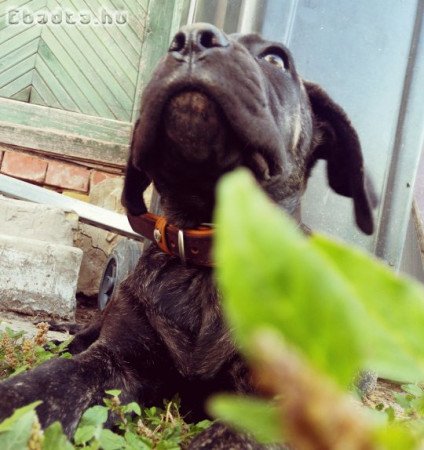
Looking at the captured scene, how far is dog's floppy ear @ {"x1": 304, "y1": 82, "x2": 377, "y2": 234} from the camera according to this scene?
2770 mm

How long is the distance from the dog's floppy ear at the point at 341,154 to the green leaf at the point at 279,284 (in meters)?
2.59

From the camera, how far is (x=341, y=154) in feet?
9.61

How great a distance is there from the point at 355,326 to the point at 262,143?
189cm

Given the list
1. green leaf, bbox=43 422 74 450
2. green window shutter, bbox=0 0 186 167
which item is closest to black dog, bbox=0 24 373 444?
green leaf, bbox=43 422 74 450

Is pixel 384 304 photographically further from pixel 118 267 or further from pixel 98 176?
pixel 98 176

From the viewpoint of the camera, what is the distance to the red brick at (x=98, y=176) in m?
5.61

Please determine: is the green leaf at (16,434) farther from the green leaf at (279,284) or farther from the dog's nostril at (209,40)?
the dog's nostril at (209,40)

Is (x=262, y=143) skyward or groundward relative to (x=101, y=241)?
skyward

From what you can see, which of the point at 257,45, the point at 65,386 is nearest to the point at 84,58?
the point at 257,45

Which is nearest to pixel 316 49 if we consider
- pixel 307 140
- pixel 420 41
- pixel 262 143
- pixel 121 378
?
pixel 420 41

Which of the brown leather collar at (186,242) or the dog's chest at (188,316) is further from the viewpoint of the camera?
the brown leather collar at (186,242)

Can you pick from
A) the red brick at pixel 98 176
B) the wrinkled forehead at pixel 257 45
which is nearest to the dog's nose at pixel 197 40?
the wrinkled forehead at pixel 257 45

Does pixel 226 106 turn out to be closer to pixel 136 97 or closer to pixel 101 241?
pixel 101 241

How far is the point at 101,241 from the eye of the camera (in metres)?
5.28
